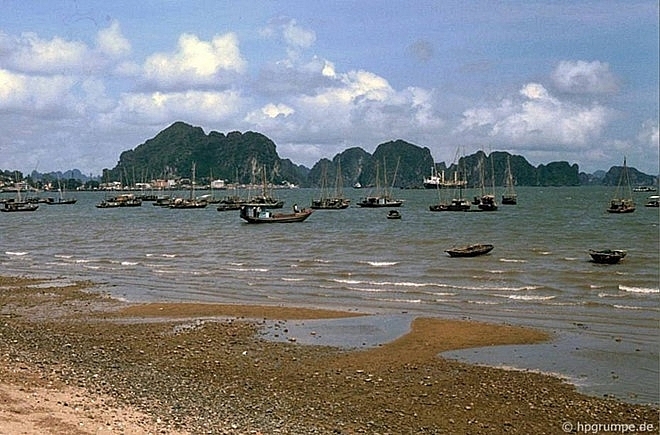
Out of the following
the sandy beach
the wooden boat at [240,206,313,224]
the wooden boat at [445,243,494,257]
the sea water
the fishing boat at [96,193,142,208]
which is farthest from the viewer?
the fishing boat at [96,193,142,208]

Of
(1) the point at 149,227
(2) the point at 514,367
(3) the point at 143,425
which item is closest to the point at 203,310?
(2) the point at 514,367

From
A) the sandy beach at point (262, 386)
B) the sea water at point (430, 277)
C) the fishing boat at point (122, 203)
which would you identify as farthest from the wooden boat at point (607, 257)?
the fishing boat at point (122, 203)

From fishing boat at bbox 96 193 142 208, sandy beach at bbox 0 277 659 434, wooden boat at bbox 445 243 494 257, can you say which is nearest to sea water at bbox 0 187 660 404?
wooden boat at bbox 445 243 494 257

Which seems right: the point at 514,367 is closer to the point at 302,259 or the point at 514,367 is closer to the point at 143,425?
the point at 143,425

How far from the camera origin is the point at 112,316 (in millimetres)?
22438

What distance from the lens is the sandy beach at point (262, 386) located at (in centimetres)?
1130

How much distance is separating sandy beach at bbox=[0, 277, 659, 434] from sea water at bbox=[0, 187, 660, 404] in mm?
1352

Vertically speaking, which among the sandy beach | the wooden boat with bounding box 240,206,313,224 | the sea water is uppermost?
the wooden boat with bounding box 240,206,313,224

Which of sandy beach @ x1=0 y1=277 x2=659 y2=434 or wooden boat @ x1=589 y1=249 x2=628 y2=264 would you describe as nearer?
sandy beach @ x1=0 y1=277 x2=659 y2=434

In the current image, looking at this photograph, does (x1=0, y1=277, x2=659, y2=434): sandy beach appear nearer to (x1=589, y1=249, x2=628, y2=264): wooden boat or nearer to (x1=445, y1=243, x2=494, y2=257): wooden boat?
(x1=589, y1=249, x2=628, y2=264): wooden boat

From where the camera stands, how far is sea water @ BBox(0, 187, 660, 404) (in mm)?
18047

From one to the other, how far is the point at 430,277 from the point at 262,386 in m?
20.1

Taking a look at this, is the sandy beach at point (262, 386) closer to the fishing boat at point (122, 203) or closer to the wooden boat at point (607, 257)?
the wooden boat at point (607, 257)

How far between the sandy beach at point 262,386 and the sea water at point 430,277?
1.35 meters
